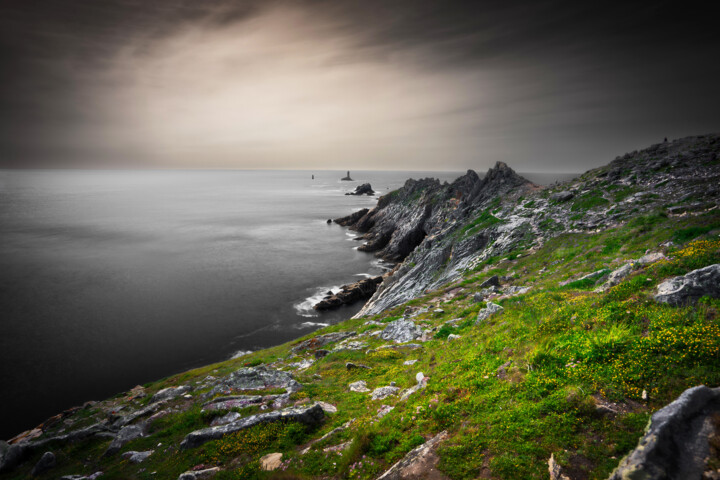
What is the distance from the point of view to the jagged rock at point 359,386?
15.8m

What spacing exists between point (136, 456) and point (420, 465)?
14.2m

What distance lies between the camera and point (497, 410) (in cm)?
945

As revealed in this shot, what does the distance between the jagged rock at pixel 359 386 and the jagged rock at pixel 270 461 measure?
547 cm

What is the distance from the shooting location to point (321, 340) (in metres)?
27.7

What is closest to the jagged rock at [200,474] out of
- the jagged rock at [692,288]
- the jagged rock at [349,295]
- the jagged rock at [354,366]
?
the jagged rock at [354,366]

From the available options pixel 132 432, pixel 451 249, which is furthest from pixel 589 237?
pixel 132 432

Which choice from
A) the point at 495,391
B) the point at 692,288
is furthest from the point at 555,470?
the point at 692,288

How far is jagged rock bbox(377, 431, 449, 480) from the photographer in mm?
8117

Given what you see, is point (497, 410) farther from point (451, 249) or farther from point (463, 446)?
point (451, 249)

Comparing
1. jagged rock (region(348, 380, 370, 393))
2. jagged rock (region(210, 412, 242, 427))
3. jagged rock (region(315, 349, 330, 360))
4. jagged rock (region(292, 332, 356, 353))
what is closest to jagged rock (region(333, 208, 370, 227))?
jagged rock (region(292, 332, 356, 353))

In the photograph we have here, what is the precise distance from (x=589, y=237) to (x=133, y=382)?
166ft

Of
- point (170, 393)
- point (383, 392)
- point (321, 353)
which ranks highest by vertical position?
point (383, 392)

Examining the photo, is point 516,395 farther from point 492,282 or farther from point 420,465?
point 492,282

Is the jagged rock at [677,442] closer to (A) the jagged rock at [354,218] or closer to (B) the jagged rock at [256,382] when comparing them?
(B) the jagged rock at [256,382]
